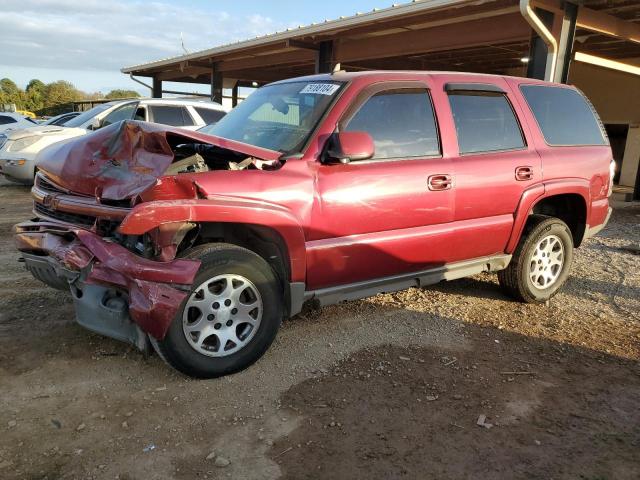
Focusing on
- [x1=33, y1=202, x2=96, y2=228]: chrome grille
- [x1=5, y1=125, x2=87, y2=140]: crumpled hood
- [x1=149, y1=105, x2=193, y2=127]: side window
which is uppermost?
[x1=149, y1=105, x2=193, y2=127]: side window

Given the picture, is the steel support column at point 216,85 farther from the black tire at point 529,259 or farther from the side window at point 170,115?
the black tire at point 529,259

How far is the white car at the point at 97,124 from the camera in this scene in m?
9.92

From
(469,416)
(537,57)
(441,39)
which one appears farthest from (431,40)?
(469,416)

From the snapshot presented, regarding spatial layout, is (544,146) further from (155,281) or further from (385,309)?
(155,281)

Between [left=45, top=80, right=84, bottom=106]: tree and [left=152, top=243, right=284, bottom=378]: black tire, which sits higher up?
[left=45, top=80, right=84, bottom=106]: tree

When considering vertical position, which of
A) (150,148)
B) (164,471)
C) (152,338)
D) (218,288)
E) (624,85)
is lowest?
(164,471)

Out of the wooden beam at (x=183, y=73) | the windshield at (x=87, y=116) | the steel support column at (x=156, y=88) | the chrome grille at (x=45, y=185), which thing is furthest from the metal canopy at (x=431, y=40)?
the chrome grille at (x=45, y=185)

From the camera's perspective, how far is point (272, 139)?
382 centimetres

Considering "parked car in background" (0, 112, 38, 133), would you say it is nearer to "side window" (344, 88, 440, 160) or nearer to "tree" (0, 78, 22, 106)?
"side window" (344, 88, 440, 160)

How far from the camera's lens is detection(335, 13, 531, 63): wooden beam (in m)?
9.47

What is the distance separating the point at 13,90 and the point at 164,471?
215 feet

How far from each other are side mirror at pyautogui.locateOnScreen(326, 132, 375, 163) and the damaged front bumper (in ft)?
3.87

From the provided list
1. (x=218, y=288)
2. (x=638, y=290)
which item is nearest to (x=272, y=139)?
(x=218, y=288)

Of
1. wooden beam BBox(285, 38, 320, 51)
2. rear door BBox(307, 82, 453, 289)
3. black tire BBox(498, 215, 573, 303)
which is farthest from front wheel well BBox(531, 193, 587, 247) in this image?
wooden beam BBox(285, 38, 320, 51)
